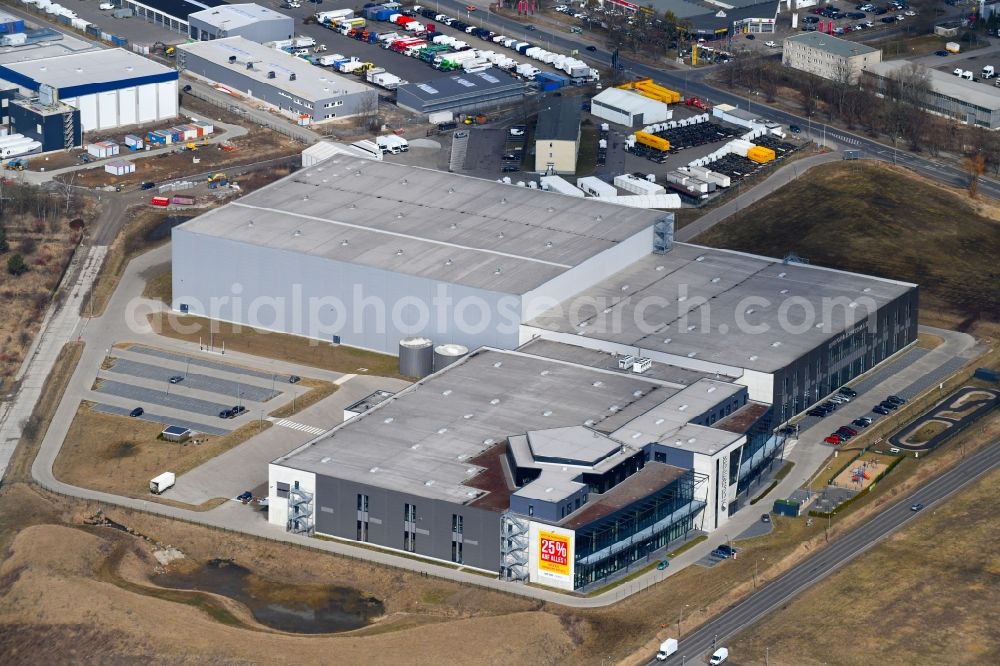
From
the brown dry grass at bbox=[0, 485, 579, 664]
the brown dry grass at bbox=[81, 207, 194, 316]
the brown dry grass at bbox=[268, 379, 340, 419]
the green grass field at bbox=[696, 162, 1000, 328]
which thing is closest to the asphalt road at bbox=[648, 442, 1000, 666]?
the brown dry grass at bbox=[0, 485, 579, 664]

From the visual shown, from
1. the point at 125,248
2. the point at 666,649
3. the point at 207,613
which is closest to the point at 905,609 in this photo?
the point at 666,649

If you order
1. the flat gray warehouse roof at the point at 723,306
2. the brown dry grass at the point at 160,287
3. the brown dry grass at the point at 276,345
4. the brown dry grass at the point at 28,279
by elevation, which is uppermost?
the flat gray warehouse roof at the point at 723,306

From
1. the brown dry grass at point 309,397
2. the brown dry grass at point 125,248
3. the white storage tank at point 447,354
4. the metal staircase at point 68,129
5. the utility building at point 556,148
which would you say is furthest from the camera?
the metal staircase at point 68,129

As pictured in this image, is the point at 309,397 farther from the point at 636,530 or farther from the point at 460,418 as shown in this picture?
the point at 636,530

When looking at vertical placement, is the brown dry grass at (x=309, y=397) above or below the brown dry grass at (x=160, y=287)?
above

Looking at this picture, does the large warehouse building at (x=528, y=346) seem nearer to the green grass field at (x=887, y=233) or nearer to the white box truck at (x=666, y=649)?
the white box truck at (x=666, y=649)

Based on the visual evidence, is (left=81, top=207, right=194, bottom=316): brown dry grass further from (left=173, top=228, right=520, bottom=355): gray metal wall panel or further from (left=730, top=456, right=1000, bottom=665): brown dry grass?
(left=730, top=456, right=1000, bottom=665): brown dry grass

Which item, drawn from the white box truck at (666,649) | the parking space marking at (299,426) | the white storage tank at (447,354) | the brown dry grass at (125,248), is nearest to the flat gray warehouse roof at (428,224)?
the white storage tank at (447,354)

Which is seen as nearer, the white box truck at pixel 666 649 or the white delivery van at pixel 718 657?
the white delivery van at pixel 718 657
